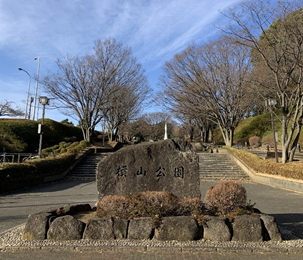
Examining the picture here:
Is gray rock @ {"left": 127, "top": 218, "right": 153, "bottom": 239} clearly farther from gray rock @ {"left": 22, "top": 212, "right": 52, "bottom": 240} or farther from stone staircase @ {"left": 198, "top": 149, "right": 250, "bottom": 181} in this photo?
stone staircase @ {"left": 198, "top": 149, "right": 250, "bottom": 181}

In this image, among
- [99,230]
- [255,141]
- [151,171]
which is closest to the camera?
[99,230]

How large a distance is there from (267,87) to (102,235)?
1641 cm

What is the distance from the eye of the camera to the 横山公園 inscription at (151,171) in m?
5.70

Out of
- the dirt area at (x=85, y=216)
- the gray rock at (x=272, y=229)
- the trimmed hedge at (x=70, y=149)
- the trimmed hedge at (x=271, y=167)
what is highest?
the trimmed hedge at (x=70, y=149)

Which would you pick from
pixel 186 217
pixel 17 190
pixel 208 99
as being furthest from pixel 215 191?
pixel 208 99

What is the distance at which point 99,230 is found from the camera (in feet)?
14.6

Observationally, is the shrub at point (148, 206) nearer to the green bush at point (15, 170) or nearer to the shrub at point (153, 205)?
the shrub at point (153, 205)

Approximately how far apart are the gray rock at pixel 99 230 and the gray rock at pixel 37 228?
798 mm

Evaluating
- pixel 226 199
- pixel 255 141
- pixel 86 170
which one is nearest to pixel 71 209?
pixel 226 199

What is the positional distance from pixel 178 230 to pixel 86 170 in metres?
14.6

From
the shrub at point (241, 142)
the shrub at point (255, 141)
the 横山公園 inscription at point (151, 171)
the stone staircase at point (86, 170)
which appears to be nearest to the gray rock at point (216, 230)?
the 横山公園 inscription at point (151, 171)

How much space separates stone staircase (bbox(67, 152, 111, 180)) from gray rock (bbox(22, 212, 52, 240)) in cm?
1202

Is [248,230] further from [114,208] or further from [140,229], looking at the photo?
[114,208]

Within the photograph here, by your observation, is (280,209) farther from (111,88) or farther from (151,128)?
(151,128)
